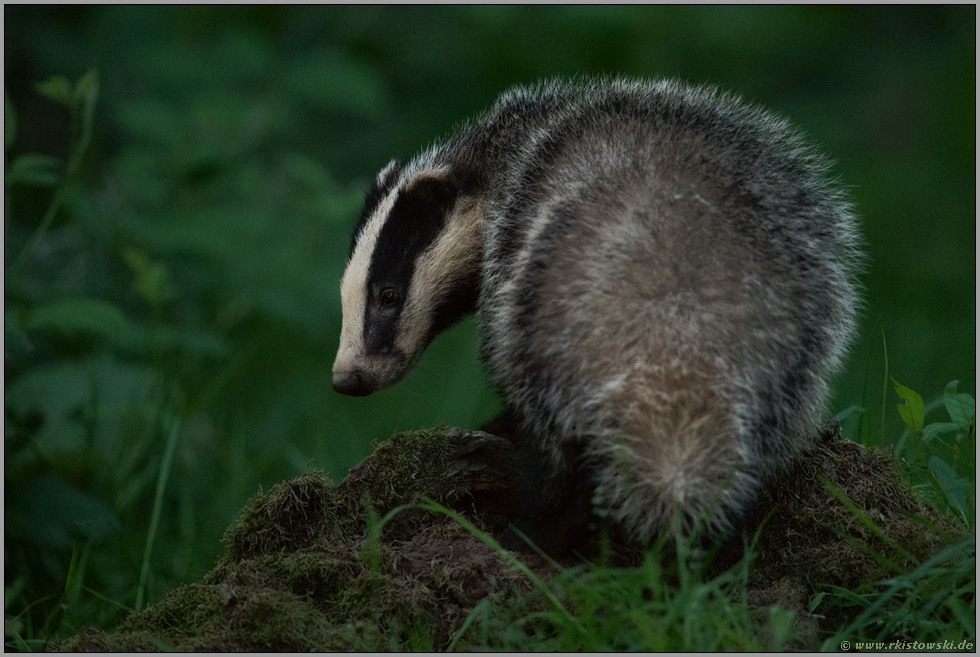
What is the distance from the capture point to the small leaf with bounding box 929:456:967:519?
12.6 feet

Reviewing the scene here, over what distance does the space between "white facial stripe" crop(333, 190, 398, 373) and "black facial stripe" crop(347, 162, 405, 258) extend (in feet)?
0.40

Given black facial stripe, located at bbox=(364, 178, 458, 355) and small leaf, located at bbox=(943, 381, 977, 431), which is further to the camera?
black facial stripe, located at bbox=(364, 178, 458, 355)

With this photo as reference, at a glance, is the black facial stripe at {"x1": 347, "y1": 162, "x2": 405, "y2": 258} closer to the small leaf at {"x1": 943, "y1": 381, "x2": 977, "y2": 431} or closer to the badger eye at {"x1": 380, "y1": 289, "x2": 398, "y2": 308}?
the badger eye at {"x1": 380, "y1": 289, "x2": 398, "y2": 308}

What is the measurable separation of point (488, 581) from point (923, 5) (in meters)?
11.3

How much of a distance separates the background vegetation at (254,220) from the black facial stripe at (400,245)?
0.57 metres

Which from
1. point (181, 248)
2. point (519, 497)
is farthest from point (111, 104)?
point (519, 497)

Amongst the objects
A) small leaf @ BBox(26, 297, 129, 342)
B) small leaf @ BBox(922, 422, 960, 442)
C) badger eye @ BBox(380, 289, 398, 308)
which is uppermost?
badger eye @ BBox(380, 289, 398, 308)

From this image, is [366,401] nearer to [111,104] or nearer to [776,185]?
[111,104]

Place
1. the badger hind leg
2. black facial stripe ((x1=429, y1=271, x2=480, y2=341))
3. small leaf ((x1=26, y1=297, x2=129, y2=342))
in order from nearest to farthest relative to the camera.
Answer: the badger hind leg → black facial stripe ((x1=429, y1=271, x2=480, y2=341)) → small leaf ((x1=26, y1=297, x2=129, y2=342))

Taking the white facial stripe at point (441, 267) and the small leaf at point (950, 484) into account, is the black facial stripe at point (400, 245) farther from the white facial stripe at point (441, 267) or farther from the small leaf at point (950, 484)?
the small leaf at point (950, 484)

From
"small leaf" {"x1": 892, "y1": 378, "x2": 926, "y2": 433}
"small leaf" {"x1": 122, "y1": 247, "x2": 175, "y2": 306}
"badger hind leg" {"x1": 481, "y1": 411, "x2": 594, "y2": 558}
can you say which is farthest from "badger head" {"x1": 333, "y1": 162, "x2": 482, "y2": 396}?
"small leaf" {"x1": 892, "y1": 378, "x2": 926, "y2": 433}

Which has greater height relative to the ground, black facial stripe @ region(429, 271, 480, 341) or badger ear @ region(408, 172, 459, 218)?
badger ear @ region(408, 172, 459, 218)

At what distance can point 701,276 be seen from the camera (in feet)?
10.9

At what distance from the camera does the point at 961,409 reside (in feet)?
12.8
